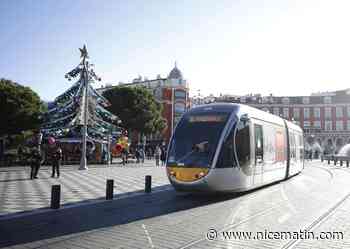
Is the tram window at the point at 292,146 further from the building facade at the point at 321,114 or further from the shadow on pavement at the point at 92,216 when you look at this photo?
the building facade at the point at 321,114

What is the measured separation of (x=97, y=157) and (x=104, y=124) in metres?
4.03

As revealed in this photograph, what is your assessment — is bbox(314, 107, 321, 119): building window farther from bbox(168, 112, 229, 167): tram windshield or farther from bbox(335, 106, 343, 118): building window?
bbox(168, 112, 229, 167): tram windshield

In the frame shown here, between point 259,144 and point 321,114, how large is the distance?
84693 millimetres

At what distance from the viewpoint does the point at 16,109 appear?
4178 centimetres

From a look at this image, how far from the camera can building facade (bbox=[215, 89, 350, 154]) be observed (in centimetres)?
9162

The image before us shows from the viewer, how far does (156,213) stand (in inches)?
414

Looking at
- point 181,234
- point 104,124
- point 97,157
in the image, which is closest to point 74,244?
point 181,234

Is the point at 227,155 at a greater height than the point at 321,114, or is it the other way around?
the point at 321,114

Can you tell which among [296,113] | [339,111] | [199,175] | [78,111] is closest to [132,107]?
[78,111]

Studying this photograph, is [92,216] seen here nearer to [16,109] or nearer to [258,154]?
[258,154]

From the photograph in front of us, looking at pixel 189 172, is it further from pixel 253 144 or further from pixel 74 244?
pixel 74 244

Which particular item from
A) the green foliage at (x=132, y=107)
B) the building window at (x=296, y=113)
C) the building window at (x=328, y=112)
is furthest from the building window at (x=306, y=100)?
the green foliage at (x=132, y=107)

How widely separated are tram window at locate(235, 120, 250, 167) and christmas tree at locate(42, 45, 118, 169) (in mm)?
18340

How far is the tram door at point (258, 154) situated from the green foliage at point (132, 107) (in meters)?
45.5
